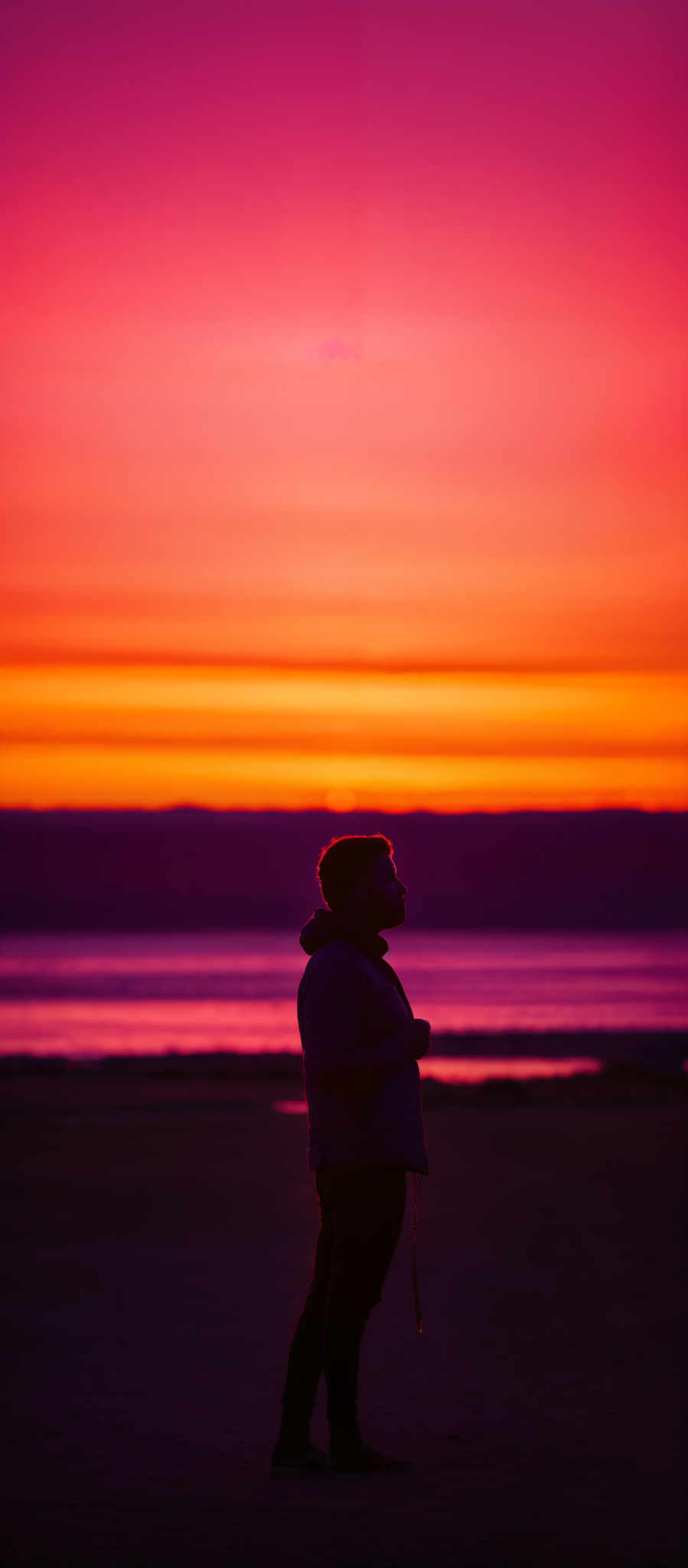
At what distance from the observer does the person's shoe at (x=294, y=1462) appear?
215 inches

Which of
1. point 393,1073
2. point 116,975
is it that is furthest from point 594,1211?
point 116,975

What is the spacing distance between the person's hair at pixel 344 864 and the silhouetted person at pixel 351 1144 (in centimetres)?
2

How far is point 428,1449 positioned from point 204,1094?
50.3 feet

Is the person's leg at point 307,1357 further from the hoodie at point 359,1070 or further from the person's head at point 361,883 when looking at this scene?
the person's head at point 361,883

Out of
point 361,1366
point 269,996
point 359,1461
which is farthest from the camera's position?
point 269,996

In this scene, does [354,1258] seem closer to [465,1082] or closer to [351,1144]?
[351,1144]

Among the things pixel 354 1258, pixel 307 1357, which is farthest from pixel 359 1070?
pixel 307 1357

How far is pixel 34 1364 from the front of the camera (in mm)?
7074

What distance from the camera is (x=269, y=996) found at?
4603 centimetres

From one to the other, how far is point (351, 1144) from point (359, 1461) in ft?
3.22

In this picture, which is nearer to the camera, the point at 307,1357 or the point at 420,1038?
the point at 420,1038

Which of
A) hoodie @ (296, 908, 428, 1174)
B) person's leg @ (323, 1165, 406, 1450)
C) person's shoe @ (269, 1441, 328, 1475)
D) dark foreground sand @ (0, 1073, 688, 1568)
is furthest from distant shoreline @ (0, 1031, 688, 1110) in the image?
hoodie @ (296, 908, 428, 1174)

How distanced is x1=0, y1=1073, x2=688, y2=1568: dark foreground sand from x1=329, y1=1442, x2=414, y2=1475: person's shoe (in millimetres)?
42

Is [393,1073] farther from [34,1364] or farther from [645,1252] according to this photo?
[645,1252]
